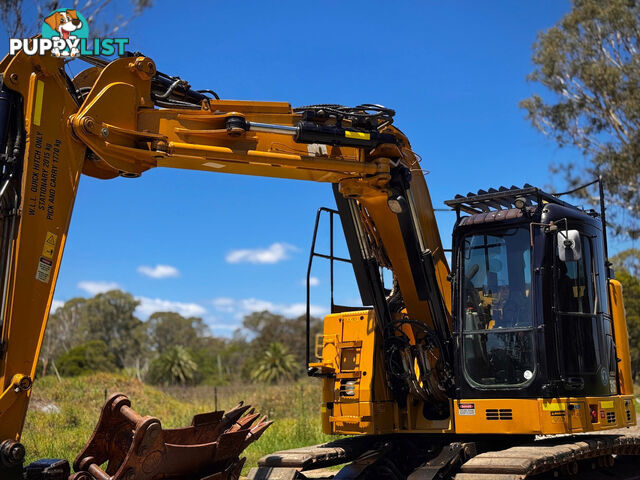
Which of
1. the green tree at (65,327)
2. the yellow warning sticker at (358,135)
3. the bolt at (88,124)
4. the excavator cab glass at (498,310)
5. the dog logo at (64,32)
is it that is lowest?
the excavator cab glass at (498,310)

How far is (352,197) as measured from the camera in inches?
298

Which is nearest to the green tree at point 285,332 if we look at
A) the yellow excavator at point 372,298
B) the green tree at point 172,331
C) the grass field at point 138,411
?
the green tree at point 172,331

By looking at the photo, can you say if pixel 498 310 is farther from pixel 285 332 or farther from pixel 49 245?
pixel 285 332

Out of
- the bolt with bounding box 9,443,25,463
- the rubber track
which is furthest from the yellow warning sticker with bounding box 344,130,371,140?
the bolt with bounding box 9,443,25,463

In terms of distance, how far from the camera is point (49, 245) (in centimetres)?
548

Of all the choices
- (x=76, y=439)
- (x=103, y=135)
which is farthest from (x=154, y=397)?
(x=103, y=135)

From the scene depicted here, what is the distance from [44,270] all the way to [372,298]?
3.91 meters

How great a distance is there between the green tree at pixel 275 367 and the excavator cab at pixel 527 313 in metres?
38.4

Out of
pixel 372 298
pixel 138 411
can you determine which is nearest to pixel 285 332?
pixel 138 411

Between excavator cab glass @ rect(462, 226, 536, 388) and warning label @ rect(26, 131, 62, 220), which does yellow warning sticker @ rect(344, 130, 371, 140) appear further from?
warning label @ rect(26, 131, 62, 220)

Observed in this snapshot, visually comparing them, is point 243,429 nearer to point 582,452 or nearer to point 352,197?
point 352,197

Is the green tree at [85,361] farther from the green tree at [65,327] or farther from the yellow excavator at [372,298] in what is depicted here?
the yellow excavator at [372,298]

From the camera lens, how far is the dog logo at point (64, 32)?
5.88m

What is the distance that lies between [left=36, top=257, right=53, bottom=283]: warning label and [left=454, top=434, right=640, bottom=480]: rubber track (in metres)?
4.02
